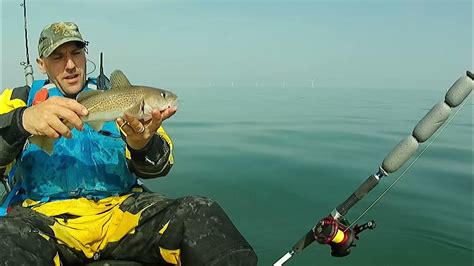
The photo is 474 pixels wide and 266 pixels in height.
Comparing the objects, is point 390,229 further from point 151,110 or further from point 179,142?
point 179,142

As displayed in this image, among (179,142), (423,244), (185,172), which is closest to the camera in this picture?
(423,244)

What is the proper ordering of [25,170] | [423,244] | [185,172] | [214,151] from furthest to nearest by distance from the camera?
[214,151]
[185,172]
[423,244]
[25,170]

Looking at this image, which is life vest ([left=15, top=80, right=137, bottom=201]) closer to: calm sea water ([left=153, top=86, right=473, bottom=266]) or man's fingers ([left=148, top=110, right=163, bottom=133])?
man's fingers ([left=148, top=110, right=163, bottom=133])

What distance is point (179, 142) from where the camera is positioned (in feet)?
39.1

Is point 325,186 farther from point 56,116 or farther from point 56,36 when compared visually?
point 56,116

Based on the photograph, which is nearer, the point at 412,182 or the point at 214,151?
the point at 412,182

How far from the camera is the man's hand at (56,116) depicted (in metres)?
2.69

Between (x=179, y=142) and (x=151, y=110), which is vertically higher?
(x=151, y=110)

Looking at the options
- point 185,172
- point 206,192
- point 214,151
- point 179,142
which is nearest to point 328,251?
point 206,192

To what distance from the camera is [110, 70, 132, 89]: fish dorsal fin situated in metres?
3.17

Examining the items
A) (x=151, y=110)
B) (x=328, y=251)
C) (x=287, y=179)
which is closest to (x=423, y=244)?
(x=328, y=251)

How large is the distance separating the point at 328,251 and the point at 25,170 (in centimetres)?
312


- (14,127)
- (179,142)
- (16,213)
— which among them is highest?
(14,127)

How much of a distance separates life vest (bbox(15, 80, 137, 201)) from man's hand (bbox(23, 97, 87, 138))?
69 centimetres
